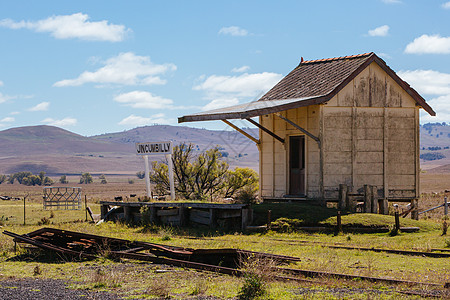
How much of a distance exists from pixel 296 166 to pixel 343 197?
3.39 m

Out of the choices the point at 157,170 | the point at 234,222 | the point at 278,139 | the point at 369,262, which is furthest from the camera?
the point at 157,170

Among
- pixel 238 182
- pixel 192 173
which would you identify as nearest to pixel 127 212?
pixel 192 173

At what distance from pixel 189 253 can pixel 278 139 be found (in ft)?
32.9

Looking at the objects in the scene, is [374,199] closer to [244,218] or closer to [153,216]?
[244,218]

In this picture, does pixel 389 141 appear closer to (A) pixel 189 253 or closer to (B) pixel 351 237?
(B) pixel 351 237

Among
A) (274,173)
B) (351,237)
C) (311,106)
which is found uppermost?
(311,106)

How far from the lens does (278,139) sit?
22016 mm

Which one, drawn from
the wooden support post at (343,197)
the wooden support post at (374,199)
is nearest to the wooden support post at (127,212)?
the wooden support post at (343,197)

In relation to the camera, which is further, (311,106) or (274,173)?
(274,173)

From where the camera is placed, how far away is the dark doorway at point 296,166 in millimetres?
22062

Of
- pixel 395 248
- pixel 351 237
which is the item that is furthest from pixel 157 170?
pixel 395 248

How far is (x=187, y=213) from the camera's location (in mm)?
20625

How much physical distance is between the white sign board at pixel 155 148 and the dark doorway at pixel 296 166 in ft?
18.0

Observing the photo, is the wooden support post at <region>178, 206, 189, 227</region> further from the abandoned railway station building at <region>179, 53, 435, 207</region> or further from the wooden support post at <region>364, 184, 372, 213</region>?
the wooden support post at <region>364, 184, 372, 213</region>
